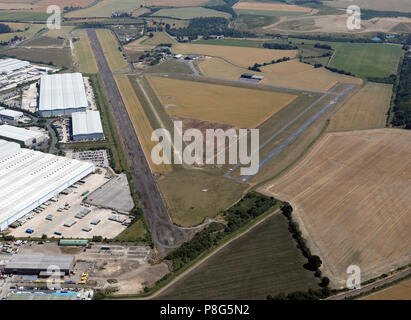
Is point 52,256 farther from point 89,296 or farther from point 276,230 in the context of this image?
point 276,230

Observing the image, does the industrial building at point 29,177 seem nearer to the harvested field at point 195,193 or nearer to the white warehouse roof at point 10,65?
the harvested field at point 195,193

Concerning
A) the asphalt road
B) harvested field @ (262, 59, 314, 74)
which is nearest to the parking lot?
the asphalt road

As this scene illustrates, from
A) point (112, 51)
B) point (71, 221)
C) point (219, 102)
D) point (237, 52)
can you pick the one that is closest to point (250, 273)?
point (71, 221)

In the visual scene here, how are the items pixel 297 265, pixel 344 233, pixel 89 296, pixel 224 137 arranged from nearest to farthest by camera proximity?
1. pixel 89 296
2. pixel 297 265
3. pixel 344 233
4. pixel 224 137

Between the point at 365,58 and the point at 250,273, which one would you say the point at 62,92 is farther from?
the point at 365,58

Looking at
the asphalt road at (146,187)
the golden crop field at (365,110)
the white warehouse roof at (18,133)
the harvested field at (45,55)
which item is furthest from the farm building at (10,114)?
the golden crop field at (365,110)
